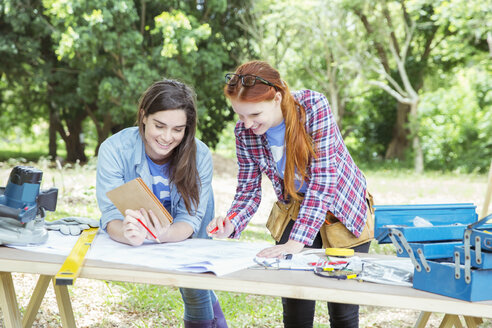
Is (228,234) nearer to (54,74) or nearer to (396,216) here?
(396,216)

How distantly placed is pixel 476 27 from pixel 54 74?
474 inches

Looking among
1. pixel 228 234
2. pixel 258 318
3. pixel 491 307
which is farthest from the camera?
pixel 258 318

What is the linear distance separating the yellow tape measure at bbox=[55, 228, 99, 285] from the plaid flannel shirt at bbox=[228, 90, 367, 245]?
61 cm

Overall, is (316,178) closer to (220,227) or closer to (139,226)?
(220,227)

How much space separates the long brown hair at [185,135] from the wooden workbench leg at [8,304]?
79 cm

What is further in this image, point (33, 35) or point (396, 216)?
point (33, 35)

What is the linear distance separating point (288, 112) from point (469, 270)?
0.93 m

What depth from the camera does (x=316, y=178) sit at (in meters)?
2.18

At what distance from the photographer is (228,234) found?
227 centimetres

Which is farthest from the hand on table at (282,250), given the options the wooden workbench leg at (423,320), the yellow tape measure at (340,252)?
the wooden workbench leg at (423,320)

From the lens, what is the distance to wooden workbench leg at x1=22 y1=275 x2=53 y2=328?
2541mm

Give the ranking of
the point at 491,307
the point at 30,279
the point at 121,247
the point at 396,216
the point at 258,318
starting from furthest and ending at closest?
the point at 30,279
the point at 258,318
the point at 121,247
the point at 396,216
the point at 491,307

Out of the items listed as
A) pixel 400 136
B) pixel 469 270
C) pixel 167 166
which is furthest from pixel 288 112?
pixel 400 136

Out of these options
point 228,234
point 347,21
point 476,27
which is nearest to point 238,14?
point 347,21
